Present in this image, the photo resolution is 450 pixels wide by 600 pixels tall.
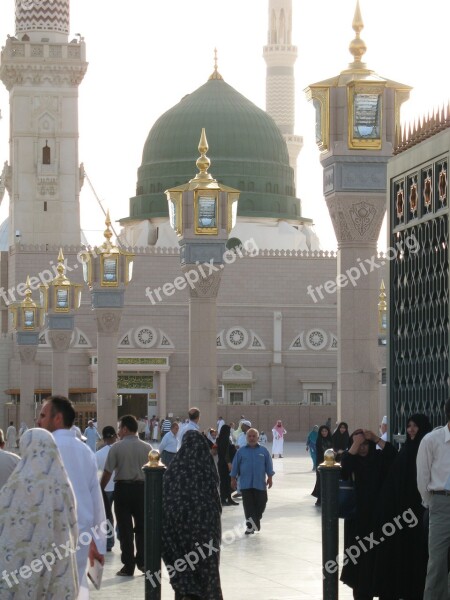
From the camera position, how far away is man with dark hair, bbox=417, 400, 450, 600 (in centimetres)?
777

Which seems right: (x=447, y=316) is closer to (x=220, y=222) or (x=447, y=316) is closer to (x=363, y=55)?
(x=363, y=55)

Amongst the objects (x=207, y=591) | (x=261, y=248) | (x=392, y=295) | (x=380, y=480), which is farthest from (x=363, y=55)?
(x=261, y=248)

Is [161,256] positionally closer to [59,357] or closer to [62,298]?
[59,357]

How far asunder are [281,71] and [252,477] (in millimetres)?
53924

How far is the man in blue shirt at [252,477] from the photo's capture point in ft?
46.8

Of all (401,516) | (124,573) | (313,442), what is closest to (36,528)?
(401,516)

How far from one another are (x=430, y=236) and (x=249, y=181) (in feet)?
171

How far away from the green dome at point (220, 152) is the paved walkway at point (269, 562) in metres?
42.0

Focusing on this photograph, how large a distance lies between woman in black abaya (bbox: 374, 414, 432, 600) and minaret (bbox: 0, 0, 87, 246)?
1934 inches

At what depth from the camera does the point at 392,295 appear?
934 cm

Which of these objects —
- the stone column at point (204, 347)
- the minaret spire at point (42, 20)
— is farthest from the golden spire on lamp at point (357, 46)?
the minaret spire at point (42, 20)

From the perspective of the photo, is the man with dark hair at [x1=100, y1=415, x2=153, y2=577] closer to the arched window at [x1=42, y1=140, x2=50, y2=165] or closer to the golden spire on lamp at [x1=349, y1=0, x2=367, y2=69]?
the golden spire on lamp at [x1=349, y1=0, x2=367, y2=69]

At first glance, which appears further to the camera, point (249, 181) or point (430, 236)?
point (249, 181)

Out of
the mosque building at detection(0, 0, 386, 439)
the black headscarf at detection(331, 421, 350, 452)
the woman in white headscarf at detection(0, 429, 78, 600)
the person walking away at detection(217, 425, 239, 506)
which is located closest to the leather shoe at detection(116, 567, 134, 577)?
the black headscarf at detection(331, 421, 350, 452)
